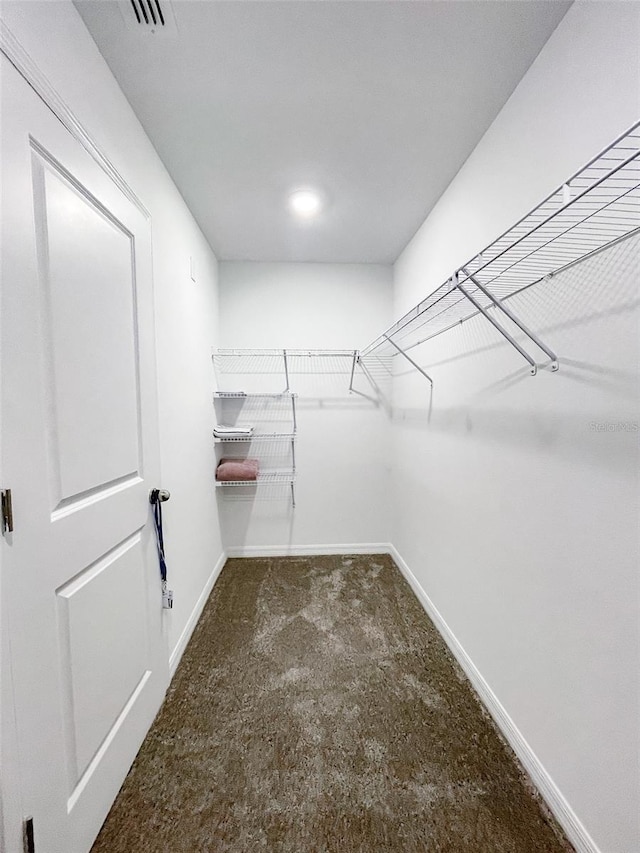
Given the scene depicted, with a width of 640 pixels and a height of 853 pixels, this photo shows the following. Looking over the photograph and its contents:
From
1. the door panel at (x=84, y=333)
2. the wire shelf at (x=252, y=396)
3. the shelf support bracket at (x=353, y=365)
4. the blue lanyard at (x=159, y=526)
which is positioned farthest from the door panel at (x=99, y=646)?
the shelf support bracket at (x=353, y=365)

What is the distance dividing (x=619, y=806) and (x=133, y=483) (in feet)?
5.56

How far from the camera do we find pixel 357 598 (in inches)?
92.2

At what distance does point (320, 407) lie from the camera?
2.98 metres

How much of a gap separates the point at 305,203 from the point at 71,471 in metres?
1.88

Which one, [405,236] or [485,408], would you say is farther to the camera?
[405,236]

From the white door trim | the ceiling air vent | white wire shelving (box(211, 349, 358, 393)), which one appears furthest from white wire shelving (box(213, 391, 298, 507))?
the ceiling air vent

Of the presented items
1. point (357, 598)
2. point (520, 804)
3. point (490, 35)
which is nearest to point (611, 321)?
point (490, 35)

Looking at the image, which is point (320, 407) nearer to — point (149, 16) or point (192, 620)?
point (192, 620)

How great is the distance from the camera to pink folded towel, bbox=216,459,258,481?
270cm

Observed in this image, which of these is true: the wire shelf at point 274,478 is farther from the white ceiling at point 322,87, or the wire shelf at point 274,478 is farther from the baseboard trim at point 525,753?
the white ceiling at point 322,87

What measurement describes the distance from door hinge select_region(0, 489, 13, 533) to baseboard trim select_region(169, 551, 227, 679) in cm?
128

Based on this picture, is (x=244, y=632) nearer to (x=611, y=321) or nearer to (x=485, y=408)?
(x=485, y=408)

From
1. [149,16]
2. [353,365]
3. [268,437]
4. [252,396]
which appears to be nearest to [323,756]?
[268,437]

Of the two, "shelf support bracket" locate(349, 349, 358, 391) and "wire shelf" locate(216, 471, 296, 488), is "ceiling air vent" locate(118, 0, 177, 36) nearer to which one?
"shelf support bracket" locate(349, 349, 358, 391)
